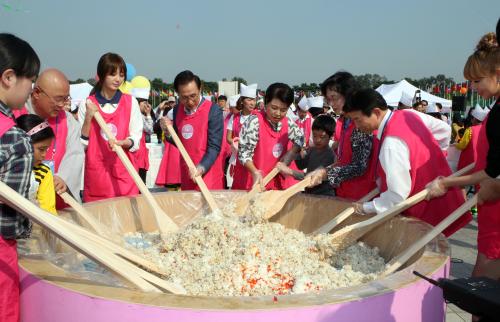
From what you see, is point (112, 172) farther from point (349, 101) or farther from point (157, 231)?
point (349, 101)

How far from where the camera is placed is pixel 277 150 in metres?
3.49

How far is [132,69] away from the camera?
9703mm

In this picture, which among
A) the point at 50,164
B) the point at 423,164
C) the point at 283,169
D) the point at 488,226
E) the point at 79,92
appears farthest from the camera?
the point at 79,92

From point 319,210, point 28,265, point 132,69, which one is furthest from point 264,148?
point 132,69

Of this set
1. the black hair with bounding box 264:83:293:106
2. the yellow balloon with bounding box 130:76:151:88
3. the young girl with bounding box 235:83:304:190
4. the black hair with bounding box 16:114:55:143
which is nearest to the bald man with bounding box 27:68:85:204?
the black hair with bounding box 16:114:55:143

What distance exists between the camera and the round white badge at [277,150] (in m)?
3.47

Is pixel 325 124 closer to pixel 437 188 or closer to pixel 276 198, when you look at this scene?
pixel 276 198

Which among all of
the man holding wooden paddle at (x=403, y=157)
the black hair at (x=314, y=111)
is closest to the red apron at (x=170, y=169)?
the man holding wooden paddle at (x=403, y=157)

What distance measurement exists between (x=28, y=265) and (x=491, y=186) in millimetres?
1949

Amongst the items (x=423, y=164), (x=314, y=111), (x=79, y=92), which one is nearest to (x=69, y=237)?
(x=423, y=164)

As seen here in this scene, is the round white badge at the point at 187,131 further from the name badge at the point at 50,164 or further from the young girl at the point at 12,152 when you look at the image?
the young girl at the point at 12,152

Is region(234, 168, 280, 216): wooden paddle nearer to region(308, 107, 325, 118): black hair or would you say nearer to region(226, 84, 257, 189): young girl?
region(226, 84, 257, 189): young girl

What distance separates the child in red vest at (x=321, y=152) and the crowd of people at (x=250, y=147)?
0.01m

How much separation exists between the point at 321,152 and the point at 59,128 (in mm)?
2305
